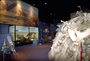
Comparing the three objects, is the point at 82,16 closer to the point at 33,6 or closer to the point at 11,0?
the point at 11,0

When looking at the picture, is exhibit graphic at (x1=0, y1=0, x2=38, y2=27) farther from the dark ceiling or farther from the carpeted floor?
the carpeted floor

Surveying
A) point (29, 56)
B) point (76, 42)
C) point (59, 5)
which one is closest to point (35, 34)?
point (59, 5)

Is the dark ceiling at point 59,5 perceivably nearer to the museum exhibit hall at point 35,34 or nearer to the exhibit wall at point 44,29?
the museum exhibit hall at point 35,34

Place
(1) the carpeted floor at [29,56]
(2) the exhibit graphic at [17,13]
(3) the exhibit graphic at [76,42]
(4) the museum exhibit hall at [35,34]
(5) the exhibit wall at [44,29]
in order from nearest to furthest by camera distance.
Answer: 1. (3) the exhibit graphic at [76,42]
2. (4) the museum exhibit hall at [35,34]
3. (1) the carpeted floor at [29,56]
4. (2) the exhibit graphic at [17,13]
5. (5) the exhibit wall at [44,29]

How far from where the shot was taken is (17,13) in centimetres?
971

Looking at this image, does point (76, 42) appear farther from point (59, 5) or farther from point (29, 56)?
point (59, 5)

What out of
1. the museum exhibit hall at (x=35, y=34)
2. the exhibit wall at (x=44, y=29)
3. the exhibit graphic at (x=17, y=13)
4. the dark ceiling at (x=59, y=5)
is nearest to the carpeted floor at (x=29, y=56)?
the museum exhibit hall at (x=35, y=34)

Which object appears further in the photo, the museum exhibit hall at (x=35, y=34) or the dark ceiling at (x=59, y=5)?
the dark ceiling at (x=59, y=5)

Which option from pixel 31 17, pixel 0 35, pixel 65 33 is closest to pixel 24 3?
pixel 31 17

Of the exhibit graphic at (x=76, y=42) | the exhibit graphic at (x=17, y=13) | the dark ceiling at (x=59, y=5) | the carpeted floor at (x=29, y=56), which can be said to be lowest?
the carpeted floor at (x=29, y=56)

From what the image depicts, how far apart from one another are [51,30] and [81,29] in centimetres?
1784

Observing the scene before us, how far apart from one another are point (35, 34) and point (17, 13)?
4.36 m

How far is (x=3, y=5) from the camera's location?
8.02 m

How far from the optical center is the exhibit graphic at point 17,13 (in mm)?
8078
